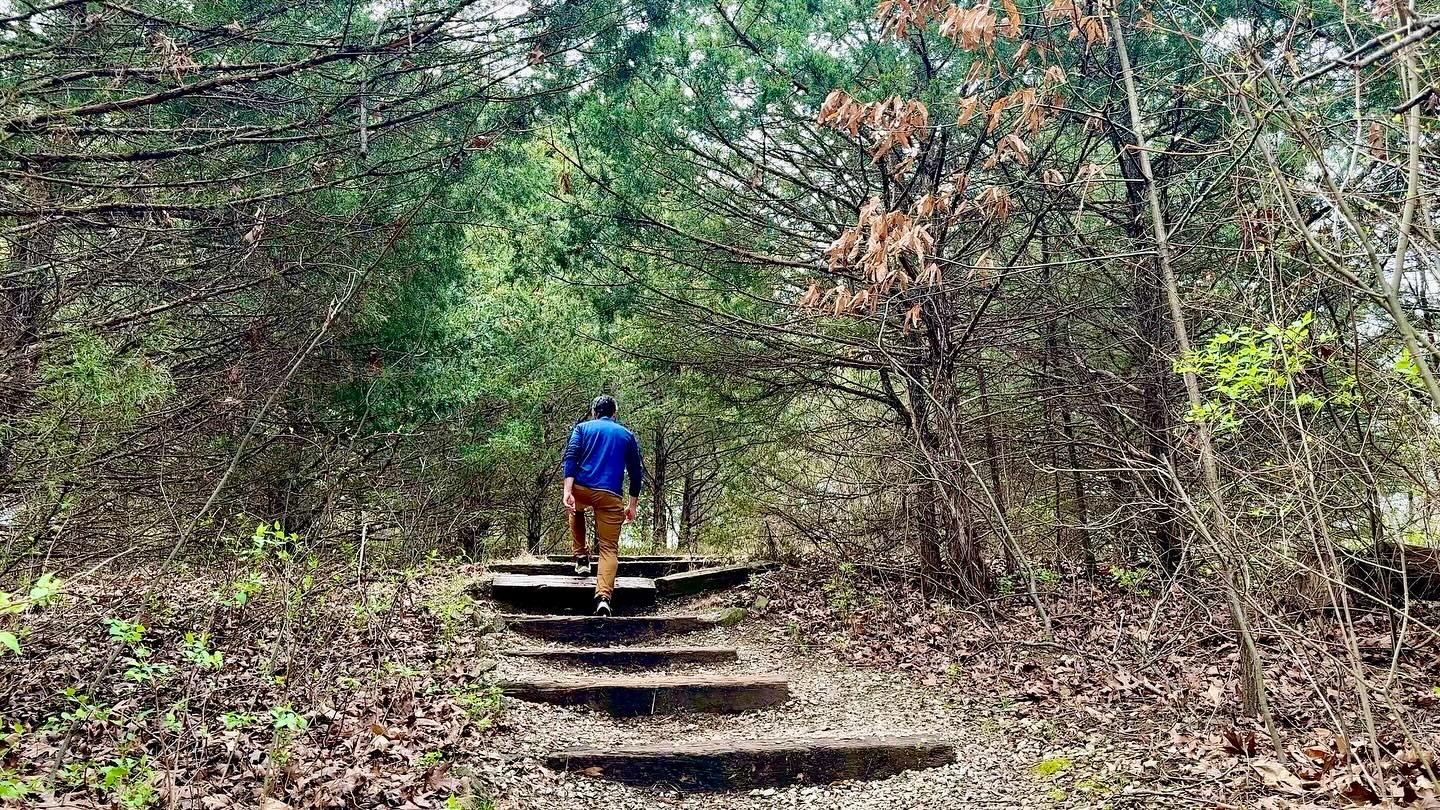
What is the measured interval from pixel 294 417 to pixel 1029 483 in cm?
715

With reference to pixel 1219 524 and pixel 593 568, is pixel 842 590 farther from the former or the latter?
pixel 1219 524

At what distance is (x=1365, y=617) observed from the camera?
22.2ft

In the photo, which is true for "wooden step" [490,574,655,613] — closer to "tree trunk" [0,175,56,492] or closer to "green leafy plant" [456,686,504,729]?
"green leafy plant" [456,686,504,729]

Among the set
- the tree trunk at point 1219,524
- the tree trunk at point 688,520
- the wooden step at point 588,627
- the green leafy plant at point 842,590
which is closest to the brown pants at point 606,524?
the wooden step at point 588,627

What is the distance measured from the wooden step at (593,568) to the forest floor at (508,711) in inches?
94.7

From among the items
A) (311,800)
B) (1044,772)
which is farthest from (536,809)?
(1044,772)

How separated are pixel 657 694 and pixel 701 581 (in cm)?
374

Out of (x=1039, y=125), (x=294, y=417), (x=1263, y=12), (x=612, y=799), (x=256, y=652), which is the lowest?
(x=612, y=799)

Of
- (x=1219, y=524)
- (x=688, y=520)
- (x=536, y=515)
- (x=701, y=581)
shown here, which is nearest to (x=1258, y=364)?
(x=1219, y=524)

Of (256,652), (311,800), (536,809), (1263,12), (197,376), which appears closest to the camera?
(311,800)

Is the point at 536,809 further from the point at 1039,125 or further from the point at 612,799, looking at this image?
the point at 1039,125

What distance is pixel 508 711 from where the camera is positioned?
564 centimetres

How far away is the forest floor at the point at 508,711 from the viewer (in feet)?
12.2

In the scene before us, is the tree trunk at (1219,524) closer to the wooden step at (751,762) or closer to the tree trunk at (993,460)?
the wooden step at (751,762)
